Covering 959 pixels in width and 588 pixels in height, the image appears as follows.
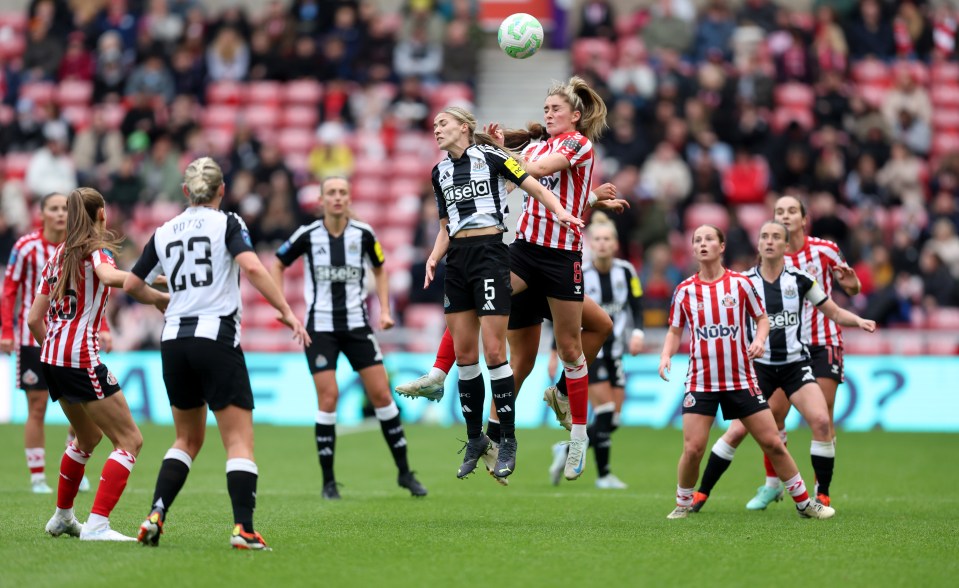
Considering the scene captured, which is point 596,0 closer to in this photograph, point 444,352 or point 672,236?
point 672,236

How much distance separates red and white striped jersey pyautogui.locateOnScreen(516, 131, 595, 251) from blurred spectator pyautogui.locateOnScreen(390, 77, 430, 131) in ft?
44.5

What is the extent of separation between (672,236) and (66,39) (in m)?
12.7

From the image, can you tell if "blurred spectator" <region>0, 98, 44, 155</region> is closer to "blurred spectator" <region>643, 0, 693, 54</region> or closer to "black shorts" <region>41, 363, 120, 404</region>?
"blurred spectator" <region>643, 0, 693, 54</region>

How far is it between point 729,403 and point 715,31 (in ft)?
49.8

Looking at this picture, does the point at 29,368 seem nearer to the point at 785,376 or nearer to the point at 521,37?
the point at 521,37

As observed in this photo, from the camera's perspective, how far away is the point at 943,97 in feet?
76.6

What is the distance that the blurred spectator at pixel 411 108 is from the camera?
22.2 meters

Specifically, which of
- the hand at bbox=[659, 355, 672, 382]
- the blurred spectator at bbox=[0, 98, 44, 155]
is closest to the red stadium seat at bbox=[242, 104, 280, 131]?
the blurred spectator at bbox=[0, 98, 44, 155]

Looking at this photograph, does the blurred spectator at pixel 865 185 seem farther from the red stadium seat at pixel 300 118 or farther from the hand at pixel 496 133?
the hand at pixel 496 133

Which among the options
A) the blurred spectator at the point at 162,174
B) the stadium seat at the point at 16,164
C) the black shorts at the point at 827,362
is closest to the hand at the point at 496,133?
the black shorts at the point at 827,362

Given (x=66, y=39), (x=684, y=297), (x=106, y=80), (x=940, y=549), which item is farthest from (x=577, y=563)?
(x=66, y=39)

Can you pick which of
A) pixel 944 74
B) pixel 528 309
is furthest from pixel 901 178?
pixel 528 309

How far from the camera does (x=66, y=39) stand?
25.1 meters

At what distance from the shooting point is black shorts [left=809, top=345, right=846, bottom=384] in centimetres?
1012
